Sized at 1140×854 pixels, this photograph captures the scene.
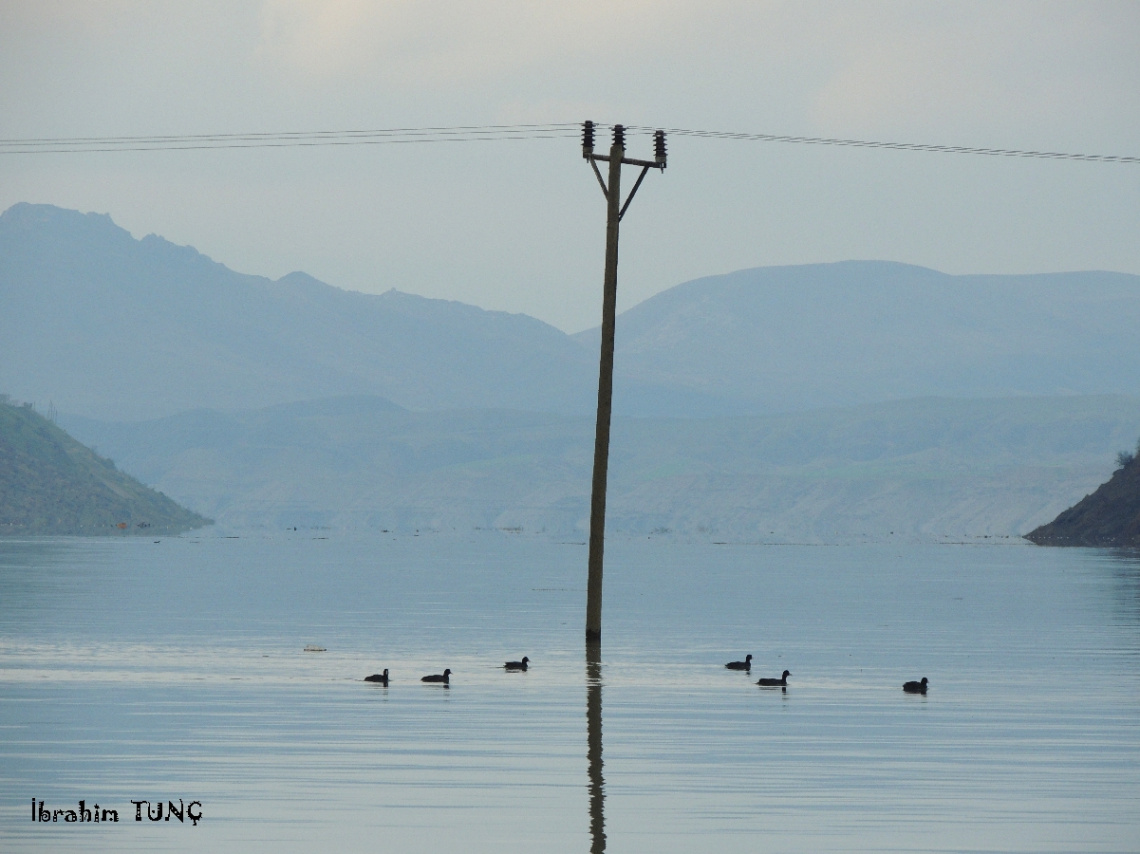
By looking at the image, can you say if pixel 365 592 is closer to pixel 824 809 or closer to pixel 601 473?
pixel 601 473

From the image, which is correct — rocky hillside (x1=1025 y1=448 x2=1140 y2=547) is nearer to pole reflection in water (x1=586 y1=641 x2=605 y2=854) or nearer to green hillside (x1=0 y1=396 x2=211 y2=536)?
green hillside (x1=0 y1=396 x2=211 y2=536)

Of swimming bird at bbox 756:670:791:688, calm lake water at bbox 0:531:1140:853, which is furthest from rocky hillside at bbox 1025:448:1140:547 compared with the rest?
swimming bird at bbox 756:670:791:688

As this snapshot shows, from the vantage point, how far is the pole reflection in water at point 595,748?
15.6 meters

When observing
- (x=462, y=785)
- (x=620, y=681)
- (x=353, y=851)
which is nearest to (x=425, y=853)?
(x=353, y=851)

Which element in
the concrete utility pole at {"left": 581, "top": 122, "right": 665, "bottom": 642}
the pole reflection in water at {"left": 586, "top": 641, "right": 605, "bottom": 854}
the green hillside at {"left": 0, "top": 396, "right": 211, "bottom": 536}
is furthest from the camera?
the green hillside at {"left": 0, "top": 396, "right": 211, "bottom": 536}

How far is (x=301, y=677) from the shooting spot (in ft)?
99.1

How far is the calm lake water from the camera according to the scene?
15.8m

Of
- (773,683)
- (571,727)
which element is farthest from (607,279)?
(571,727)

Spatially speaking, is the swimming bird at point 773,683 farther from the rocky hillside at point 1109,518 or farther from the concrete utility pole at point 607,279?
the rocky hillside at point 1109,518

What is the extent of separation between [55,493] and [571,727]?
168014 millimetres

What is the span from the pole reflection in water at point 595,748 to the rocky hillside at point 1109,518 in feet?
326

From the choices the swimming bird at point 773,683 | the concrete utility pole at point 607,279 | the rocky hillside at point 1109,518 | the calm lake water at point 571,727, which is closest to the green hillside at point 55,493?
the rocky hillside at point 1109,518

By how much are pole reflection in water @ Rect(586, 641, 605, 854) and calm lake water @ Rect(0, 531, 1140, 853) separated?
0.08 metres

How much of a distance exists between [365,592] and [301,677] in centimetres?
3444
